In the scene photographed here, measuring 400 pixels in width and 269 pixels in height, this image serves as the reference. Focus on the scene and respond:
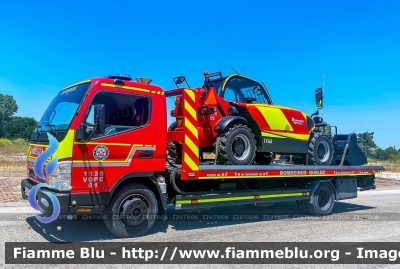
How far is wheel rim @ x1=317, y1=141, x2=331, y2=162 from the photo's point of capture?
9.19 meters

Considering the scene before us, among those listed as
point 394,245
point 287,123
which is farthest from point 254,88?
point 394,245

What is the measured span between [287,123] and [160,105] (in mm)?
3430

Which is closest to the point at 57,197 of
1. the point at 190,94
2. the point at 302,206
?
the point at 190,94

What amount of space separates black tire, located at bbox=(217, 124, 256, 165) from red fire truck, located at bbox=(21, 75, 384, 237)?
37 cm

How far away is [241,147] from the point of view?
7.44 metres

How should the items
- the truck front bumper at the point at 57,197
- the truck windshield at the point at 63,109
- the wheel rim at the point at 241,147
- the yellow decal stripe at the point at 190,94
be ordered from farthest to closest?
the wheel rim at the point at 241,147
the yellow decal stripe at the point at 190,94
the truck windshield at the point at 63,109
the truck front bumper at the point at 57,197

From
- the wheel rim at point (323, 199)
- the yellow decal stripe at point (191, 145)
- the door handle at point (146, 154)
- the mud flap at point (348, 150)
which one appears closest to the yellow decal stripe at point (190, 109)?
the yellow decal stripe at point (191, 145)

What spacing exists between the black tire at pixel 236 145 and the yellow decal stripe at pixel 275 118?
60 centimetres

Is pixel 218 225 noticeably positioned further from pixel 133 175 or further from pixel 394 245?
pixel 394 245

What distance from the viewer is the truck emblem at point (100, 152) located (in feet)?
17.8

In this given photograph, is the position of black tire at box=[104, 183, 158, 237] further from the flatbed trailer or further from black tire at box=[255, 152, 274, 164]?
black tire at box=[255, 152, 274, 164]

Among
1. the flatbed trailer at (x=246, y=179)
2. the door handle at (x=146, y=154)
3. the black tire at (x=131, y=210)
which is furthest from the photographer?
the flatbed trailer at (x=246, y=179)

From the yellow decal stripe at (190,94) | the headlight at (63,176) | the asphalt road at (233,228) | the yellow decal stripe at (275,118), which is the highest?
the yellow decal stripe at (190,94)

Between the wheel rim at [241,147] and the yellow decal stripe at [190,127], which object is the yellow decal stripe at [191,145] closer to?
the yellow decal stripe at [190,127]
